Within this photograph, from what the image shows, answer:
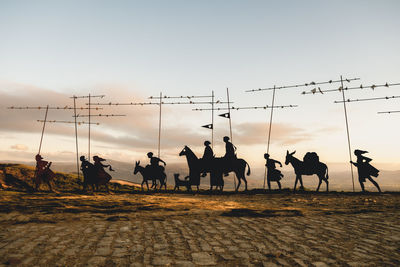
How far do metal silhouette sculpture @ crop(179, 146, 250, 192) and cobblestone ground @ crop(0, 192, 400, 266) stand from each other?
7.54m

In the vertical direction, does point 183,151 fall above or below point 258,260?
above

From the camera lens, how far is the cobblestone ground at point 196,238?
4332 millimetres

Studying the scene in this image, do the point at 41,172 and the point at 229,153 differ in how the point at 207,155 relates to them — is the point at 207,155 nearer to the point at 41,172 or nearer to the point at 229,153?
the point at 229,153

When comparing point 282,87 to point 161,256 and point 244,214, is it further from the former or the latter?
point 161,256

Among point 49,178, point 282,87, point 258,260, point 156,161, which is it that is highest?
point 282,87

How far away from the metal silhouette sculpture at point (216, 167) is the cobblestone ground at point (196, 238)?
24.7 feet

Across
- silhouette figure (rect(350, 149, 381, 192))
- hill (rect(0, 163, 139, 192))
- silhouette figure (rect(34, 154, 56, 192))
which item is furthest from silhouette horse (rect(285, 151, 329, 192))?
silhouette figure (rect(34, 154, 56, 192))

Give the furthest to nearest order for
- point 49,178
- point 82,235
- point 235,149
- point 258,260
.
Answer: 1. point 235,149
2. point 49,178
3. point 82,235
4. point 258,260

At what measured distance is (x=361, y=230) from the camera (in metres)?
6.34

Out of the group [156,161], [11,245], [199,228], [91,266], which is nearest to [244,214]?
[199,228]

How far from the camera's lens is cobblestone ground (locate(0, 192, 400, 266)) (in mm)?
4332

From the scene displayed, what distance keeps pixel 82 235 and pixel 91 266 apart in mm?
1767

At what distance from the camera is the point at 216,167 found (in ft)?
53.3

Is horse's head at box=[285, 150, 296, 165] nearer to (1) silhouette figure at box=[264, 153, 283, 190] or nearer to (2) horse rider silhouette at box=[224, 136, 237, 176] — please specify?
(1) silhouette figure at box=[264, 153, 283, 190]
